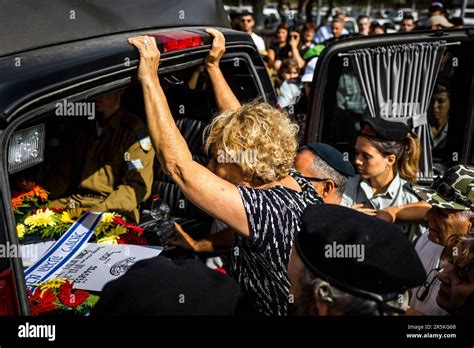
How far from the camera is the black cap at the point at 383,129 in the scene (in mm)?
3293

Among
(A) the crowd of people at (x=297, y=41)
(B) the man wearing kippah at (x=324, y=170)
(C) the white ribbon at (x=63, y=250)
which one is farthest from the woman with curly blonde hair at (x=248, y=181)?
(A) the crowd of people at (x=297, y=41)

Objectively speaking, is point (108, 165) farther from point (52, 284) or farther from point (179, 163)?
point (179, 163)

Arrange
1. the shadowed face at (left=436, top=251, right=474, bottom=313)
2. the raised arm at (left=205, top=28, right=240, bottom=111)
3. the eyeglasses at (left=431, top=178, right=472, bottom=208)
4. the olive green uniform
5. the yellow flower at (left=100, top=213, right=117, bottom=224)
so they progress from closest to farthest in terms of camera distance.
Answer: the shadowed face at (left=436, top=251, right=474, bottom=313), the eyeglasses at (left=431, top=178, right=472, bottom=208), the raised arm at (left=205, top=28, right=240, bottom=111), the yellow flower at (left=100, top=213, right=117, bottom=224), the olive green uniform

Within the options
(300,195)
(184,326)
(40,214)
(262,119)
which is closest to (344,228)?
(184,326)

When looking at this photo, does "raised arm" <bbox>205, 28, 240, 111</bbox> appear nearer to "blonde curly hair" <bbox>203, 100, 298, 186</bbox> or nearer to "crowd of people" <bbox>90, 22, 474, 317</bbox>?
"crowd of people" <bbox>90, 22, 474, 317</bbox>

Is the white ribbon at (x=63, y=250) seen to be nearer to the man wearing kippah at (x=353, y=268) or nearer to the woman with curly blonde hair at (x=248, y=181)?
the woman with curly blonde hair at (x=248, y=181)

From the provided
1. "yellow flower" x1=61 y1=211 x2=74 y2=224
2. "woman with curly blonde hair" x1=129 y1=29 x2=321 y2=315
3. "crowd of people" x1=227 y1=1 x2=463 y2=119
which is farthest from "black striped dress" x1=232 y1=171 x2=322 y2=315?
"crowd of people" x1=227 y1=1 x2=463 y2=119

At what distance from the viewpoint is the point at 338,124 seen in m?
3.87

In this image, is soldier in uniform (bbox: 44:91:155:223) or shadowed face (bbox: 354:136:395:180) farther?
soldier in uniform (bbox: 44:91:155:223)

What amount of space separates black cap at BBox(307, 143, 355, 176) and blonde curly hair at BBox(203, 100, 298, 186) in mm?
653

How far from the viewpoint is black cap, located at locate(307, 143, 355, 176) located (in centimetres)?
309

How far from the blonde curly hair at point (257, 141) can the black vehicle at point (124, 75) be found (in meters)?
0.39

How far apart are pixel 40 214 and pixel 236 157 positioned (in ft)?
4.45

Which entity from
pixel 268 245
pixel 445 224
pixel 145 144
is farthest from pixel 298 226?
pixel 145 144
